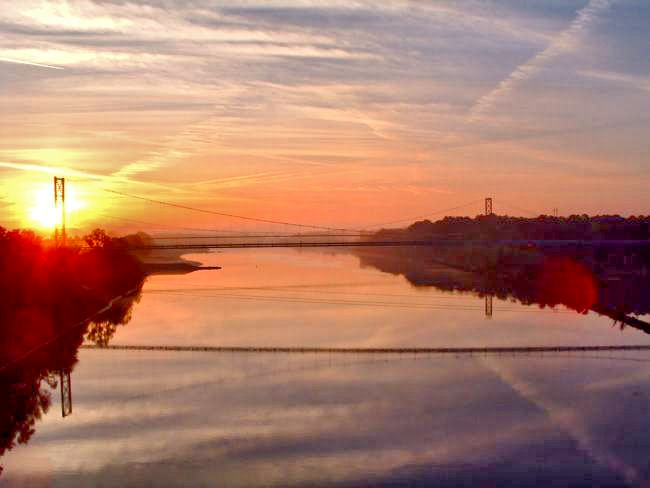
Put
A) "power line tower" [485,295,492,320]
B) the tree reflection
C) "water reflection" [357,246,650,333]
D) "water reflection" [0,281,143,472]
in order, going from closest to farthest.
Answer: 1. "water reflection" [0,281,143,472]
2. the tree reflection
3. "power line tower" [485,295,492,320]
4. "water reflection" [357,246,650,333]

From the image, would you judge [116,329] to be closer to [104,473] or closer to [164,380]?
[164,380]

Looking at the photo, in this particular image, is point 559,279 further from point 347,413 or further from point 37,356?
point 347,413

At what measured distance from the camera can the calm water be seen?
12992mm

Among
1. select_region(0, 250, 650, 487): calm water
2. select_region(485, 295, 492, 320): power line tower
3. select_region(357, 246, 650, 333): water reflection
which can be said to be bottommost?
select_region(0, 250, 650, 487): calm water

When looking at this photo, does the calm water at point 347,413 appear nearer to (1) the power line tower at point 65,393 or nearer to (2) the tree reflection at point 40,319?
(1) the power line tower at point 65,393

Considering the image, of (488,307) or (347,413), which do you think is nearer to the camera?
(347,413)

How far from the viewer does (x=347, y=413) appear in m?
16.5

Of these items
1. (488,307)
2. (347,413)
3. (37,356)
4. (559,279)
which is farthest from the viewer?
(559,279)

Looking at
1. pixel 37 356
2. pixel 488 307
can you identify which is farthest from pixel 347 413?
pixel 488 307

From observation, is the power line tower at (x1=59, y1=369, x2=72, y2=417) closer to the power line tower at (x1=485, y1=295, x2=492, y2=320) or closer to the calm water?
the calm water

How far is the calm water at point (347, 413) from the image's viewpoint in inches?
512

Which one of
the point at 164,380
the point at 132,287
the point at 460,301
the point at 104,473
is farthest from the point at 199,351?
the point at 132,287

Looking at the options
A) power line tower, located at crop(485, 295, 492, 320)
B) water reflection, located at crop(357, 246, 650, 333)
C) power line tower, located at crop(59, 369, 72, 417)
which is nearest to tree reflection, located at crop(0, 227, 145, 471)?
power line tower, located at crop(59, 369, 72, 417)

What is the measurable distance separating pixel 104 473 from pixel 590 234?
203 ft
